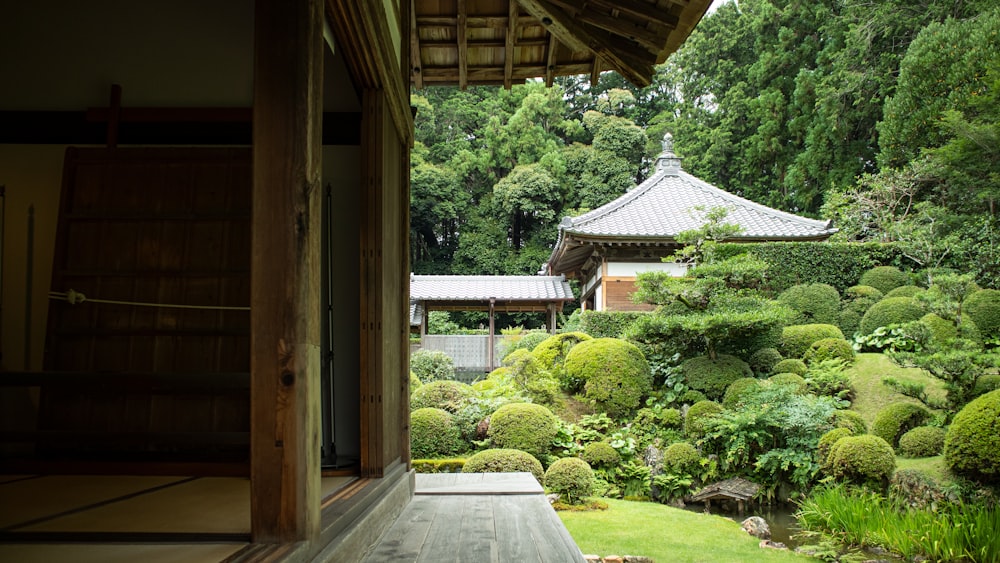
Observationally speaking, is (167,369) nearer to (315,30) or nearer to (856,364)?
(315,30)

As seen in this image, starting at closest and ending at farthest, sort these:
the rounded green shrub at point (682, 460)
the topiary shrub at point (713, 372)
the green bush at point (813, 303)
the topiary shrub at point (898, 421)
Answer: the topiary shrub at point (898, 421) → the rounded green shrub at point (682, 460) → the topiary shrub at point (713, 372) → the green bush at point (813, 303)

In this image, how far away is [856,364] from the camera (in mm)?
9555

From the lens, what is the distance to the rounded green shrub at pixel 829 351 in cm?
961

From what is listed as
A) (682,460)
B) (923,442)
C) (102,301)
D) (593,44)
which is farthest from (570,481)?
(102,301)

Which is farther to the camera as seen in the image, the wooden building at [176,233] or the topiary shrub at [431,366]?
the topiary shrub at [431,366]

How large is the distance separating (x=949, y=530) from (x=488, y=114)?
79.0 ft

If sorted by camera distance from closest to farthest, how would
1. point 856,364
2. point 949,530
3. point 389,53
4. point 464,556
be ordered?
point 464,556 < point 389,53 < point 949,530 < point 856,364

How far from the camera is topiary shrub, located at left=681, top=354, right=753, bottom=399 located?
930 centimetres

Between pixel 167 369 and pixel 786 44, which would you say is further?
pixel 786 44

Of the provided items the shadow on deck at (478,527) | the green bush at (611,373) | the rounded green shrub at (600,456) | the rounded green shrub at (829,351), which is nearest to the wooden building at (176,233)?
the shadow on deck at (478,527)

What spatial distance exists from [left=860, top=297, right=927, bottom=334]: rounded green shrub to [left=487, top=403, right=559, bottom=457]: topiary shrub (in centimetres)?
611

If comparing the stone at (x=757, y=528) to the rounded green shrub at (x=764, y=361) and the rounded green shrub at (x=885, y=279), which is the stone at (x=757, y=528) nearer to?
the rounded green shrub at (x=764, y=361)

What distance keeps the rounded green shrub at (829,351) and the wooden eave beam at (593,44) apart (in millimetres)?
7078

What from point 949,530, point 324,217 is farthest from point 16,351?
point 949,530
